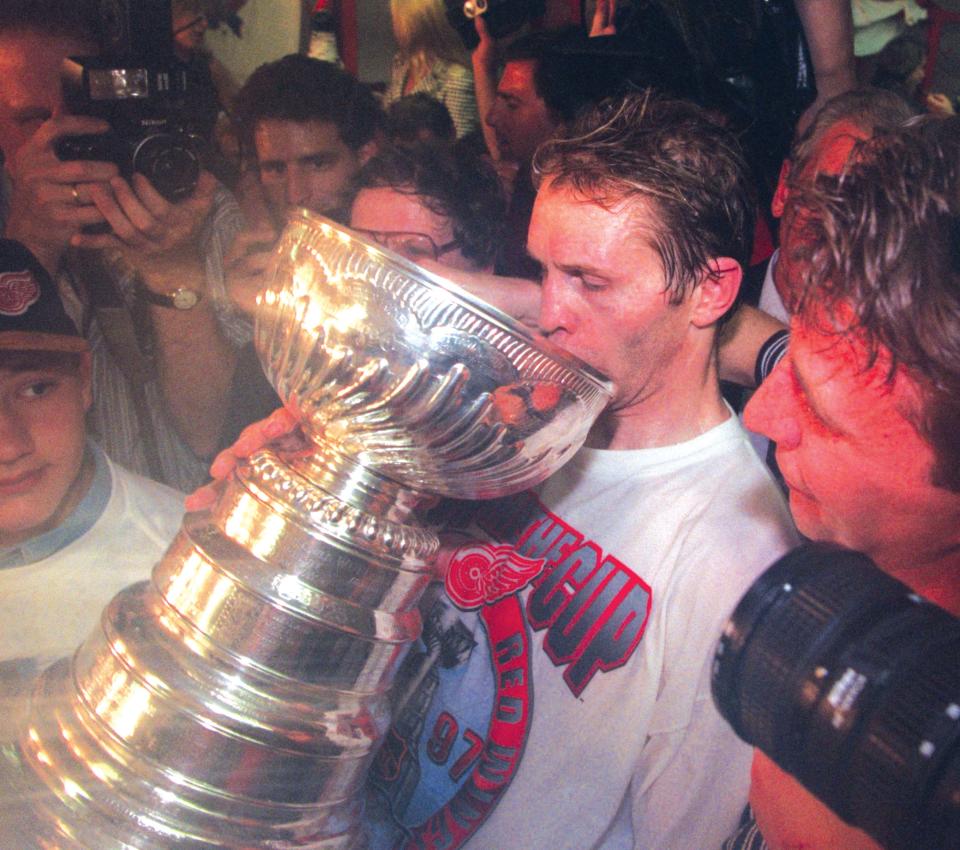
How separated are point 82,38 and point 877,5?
648mm

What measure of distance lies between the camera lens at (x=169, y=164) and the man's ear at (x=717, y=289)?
461mm

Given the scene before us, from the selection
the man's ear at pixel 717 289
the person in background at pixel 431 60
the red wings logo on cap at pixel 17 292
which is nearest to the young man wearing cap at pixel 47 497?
the red wings logo on cap at pixel 17 292

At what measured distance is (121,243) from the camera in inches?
29.6

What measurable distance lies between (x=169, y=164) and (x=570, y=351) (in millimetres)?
426

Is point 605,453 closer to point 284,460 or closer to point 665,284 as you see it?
point 665,284

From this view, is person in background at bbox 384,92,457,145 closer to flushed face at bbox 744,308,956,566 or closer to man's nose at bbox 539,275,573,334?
man's nose at bbox 539,275,573,334

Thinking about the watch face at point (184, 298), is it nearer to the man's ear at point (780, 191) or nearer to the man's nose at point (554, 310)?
the man's nose at point (554, 310)

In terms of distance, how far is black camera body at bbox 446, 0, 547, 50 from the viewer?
73cm

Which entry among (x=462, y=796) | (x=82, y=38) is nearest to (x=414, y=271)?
(x=462, y=796)

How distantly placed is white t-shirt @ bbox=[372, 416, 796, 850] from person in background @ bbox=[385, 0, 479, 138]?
0.42 meters

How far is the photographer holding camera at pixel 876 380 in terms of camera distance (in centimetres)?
32

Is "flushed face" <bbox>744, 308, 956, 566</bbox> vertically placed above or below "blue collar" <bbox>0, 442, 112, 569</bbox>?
above

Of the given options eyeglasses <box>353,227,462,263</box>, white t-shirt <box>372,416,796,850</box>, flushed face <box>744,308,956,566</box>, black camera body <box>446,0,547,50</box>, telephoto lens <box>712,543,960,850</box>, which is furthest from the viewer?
eyeglasses <box>353,227,462,263</box>

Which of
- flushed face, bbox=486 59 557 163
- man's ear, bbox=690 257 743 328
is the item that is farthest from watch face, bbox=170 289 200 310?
man's ear, bbox=690 257 743 328
